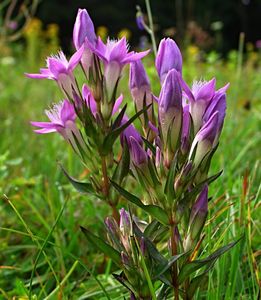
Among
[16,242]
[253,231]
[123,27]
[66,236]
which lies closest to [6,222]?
[16,242]

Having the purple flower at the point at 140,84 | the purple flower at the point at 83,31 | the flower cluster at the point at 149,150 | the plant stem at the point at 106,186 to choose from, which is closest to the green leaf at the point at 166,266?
the flower cluster at the point at 149,150

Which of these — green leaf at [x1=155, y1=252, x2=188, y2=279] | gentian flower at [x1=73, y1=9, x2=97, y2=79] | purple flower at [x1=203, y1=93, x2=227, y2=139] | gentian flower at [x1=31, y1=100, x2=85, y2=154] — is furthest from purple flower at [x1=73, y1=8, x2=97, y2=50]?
green leaf at [x1=155, y1=252, x2=188, y2=279]

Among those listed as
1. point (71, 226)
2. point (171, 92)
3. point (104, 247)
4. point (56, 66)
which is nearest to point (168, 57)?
point (171, 92)

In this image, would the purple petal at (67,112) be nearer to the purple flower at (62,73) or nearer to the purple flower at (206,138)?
the purple flower at (62,73)

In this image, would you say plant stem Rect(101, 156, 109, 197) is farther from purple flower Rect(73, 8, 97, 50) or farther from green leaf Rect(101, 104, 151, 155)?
purple flower Rect(73, 8, 97, 50)

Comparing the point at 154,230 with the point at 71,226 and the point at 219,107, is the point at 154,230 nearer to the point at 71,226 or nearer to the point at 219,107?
the point at 219,107
